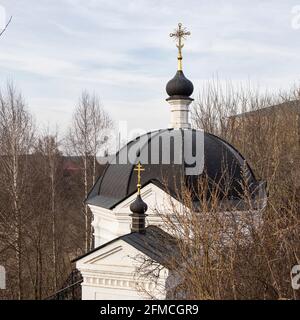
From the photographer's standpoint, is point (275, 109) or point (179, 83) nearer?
point (179, 83)

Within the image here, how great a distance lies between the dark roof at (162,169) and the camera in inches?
423

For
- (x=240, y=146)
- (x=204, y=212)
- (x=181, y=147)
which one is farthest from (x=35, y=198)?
(x=204, y=212)

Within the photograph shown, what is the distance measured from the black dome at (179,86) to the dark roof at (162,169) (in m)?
1.70

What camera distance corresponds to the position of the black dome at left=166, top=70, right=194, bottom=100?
13.5m

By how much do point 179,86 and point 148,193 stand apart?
431 centimetres

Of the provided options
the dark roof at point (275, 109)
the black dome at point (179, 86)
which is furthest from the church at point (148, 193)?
the dark roof at point (275, 109)

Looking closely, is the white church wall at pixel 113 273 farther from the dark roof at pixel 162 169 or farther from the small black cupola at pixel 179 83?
the small black cupola at pixel 179 83

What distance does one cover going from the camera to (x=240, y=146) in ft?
71.6

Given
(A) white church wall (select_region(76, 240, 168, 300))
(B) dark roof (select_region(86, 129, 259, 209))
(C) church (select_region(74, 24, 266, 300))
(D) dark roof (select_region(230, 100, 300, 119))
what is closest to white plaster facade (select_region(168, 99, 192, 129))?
(C) church (select_region(74, 24, 266, 300))

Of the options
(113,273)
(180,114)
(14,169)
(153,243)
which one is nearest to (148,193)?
(153,243)

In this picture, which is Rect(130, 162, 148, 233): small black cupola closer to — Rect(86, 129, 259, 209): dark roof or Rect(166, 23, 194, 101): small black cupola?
Rect(86, 129, 259, 209): dark roof

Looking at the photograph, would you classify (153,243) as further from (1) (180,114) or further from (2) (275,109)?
(2) (275,109)

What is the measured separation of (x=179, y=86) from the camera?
44.3 feet
